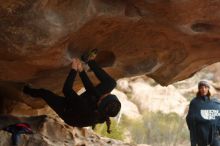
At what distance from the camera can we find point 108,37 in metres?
6.71

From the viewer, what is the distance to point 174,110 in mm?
24328

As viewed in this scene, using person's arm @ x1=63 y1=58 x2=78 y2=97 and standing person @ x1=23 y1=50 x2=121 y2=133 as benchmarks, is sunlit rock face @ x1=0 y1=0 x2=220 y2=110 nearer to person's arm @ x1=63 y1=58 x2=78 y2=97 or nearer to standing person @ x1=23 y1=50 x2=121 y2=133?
person's arm @ x1=63 y1=58 x2=78 y2=97

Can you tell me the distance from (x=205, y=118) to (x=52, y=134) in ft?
8.47

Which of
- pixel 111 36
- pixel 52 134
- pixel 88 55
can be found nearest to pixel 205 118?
pixel 111 36

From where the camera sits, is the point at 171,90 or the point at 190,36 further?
the point at 171,90

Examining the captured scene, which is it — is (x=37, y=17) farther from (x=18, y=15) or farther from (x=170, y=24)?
(x=170, y=24)

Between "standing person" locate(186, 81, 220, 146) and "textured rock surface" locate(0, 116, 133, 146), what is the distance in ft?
6.66

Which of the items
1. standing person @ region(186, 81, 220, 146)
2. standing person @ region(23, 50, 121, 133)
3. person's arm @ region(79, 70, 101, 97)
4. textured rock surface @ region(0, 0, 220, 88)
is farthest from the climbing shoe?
standing person @ region(186, 81, 220, 146)

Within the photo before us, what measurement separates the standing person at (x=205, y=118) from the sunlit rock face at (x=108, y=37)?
0.92 metres

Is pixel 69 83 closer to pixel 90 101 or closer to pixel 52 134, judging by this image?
pixel 90 101

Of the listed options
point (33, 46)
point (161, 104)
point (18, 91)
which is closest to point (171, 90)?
point (161, 104)

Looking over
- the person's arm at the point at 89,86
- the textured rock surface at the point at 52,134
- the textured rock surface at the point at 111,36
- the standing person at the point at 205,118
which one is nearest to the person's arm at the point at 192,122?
the standing person at the point at 205,118

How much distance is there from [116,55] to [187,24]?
1.58 metres

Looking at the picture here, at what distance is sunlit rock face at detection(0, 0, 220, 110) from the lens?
5.25 m
